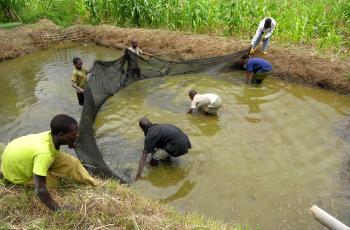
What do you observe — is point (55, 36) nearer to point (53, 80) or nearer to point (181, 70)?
point (53, 80)

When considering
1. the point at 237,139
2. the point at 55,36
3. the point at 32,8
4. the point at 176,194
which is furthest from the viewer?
the point at 32,8

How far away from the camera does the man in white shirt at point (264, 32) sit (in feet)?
32.0

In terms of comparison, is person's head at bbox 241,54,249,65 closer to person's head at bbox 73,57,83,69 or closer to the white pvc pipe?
person's head at bbox 73,57,83,69

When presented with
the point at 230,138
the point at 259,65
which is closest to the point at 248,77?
the point at 259,65

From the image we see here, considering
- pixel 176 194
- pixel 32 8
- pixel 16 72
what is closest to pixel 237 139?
pixel 176 194

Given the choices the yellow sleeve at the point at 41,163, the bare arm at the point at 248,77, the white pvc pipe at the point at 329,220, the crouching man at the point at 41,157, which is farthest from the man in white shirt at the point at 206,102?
the white pvc pipe at the point at 329,220

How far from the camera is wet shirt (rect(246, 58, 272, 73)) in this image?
29.9 ft

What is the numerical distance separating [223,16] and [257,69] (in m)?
3.46

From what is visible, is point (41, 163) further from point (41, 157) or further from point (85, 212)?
point (85, 212)

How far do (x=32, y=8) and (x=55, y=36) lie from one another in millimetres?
2967

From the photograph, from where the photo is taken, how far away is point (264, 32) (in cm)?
1002

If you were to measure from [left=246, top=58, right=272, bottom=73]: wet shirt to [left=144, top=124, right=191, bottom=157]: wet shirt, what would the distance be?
3.92 m

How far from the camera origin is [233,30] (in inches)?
474

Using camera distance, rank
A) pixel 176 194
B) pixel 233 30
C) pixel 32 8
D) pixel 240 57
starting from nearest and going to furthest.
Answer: pixel 176 194 < pixel 240 57 < pixel 233 30 < pixel 32 8
